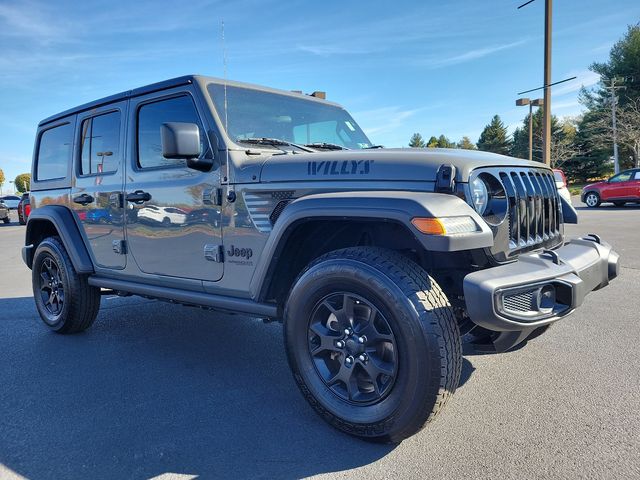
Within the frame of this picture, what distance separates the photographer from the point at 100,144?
424 centimetres

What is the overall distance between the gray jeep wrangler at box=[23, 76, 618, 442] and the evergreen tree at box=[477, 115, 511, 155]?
67.6 meters

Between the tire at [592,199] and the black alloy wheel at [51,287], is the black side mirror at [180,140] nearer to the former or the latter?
the black alloy wheel at [51,287]

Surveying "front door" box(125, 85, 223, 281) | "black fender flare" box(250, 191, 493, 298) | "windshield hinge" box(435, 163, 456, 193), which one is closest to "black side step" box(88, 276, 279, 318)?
"front door" box(125, 85, 223, 281)

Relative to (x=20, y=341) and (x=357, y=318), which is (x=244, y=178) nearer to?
(x=357, y=318)

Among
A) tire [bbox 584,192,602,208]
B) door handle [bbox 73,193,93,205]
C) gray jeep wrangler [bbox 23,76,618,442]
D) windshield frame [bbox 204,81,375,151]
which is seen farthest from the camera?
tire [bbox 584,192,602,208]

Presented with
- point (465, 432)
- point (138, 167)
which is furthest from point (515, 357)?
point (138, 167)

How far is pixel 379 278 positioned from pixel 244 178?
1169 millimetres

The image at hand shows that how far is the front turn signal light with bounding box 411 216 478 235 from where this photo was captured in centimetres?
223

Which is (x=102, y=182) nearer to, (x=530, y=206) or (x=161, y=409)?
(x=161, y=409)

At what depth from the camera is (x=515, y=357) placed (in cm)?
368

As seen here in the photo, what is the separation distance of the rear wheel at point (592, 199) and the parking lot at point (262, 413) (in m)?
17.5

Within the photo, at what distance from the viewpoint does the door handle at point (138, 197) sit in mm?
3686

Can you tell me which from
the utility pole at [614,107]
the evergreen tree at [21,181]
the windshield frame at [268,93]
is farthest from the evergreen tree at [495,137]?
the evergreen tree at [21,181]

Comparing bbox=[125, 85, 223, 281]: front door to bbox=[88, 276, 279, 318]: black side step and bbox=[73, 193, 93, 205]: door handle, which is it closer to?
bbox=[88, 276, 279, 318]: black side step
